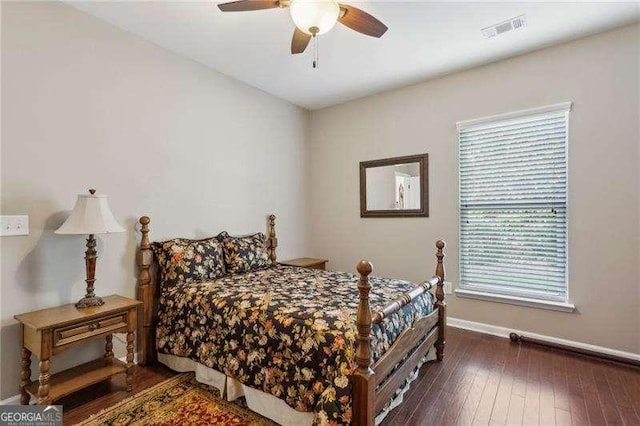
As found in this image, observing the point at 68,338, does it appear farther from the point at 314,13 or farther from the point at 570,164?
the point at 570,164

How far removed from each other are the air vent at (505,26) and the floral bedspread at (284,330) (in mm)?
2222

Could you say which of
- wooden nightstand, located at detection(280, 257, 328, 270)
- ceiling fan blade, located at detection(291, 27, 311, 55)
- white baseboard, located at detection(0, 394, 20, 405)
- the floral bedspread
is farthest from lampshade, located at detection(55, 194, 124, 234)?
wooden nightstand, located at detection(280, 257, 328, 270)

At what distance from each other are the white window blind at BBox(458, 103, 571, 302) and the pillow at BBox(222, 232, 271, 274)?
2.16 meters

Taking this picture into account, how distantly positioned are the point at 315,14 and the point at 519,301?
3054 millimetres

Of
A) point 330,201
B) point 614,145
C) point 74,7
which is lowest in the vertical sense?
point 330,201

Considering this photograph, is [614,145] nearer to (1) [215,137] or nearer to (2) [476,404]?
(2) [476,404]

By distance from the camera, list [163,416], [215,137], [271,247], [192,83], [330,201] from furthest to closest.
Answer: [330,201]
[271,247]
[215,137]
[192,83]
[163,416]

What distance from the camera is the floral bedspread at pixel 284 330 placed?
5.51ft

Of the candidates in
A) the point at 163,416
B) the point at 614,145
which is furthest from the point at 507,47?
the point at 163,416

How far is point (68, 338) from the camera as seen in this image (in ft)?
6.37

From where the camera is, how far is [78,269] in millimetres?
2352

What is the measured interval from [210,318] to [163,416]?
61 centimetres

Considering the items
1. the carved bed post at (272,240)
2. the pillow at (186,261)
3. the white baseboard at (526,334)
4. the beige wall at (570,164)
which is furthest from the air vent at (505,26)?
the pillow at (186,261)

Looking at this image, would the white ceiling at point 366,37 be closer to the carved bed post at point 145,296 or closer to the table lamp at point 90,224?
the table lamp at point 90,224
